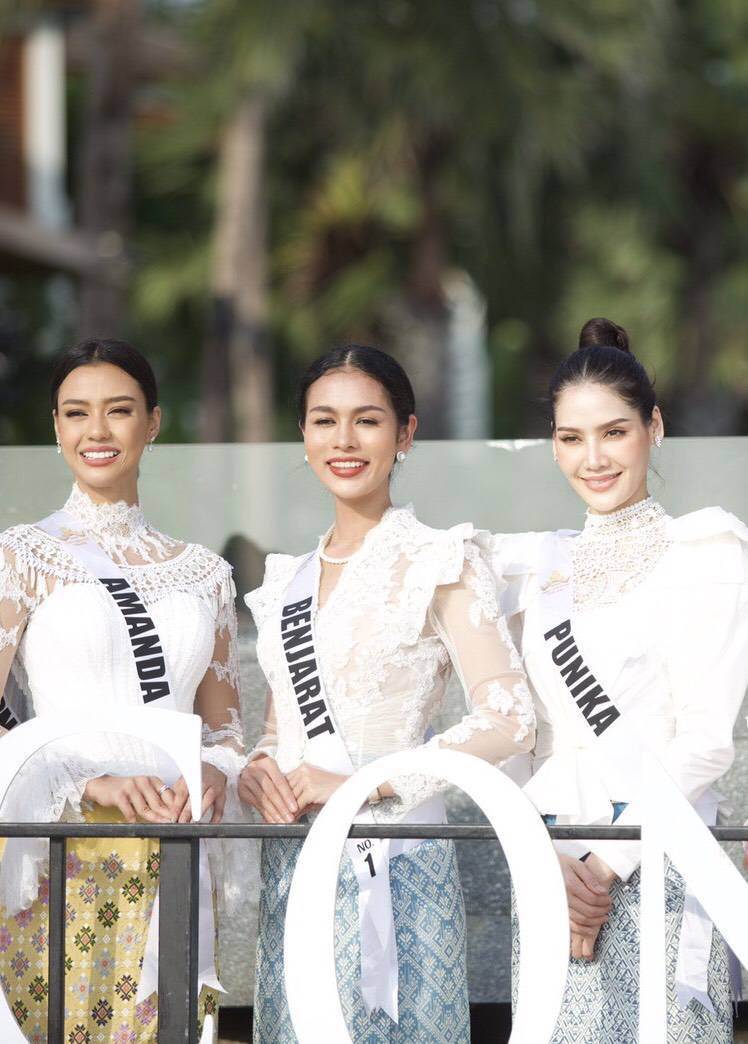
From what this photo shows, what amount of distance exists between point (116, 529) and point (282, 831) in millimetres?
751

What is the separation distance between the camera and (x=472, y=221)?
13812mm

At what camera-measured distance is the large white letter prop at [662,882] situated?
2580 mm

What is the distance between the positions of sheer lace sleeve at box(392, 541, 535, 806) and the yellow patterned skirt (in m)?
0.47

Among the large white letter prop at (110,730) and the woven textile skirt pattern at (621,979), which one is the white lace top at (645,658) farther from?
the large white letter prop at (110,730)

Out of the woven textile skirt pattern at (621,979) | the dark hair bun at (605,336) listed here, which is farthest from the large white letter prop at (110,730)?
the dark hair bun at (605,336)

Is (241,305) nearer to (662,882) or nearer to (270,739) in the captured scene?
(270,739)

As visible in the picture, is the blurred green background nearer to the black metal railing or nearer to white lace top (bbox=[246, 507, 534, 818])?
white lace top (bbox=[246, 507, 534, 818])

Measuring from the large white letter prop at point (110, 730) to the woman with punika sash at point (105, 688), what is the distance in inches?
1.3

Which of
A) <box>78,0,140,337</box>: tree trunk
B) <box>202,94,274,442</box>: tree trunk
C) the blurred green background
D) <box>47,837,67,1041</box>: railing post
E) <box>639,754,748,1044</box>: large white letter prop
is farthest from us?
<box>202,94,274,442</box>: tree trunk

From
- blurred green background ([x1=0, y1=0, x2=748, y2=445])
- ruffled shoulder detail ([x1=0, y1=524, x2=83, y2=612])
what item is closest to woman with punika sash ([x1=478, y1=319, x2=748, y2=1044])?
ruffled shoulder detail ([x1=0, y1=524, x2=83, y2=612])

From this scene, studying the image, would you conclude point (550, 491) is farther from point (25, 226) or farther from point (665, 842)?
point (25, 226)

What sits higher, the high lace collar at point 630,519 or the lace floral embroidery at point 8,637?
the high lace collar at point 630,519

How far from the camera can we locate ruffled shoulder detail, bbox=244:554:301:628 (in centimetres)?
310

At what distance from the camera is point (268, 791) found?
2.90 m
